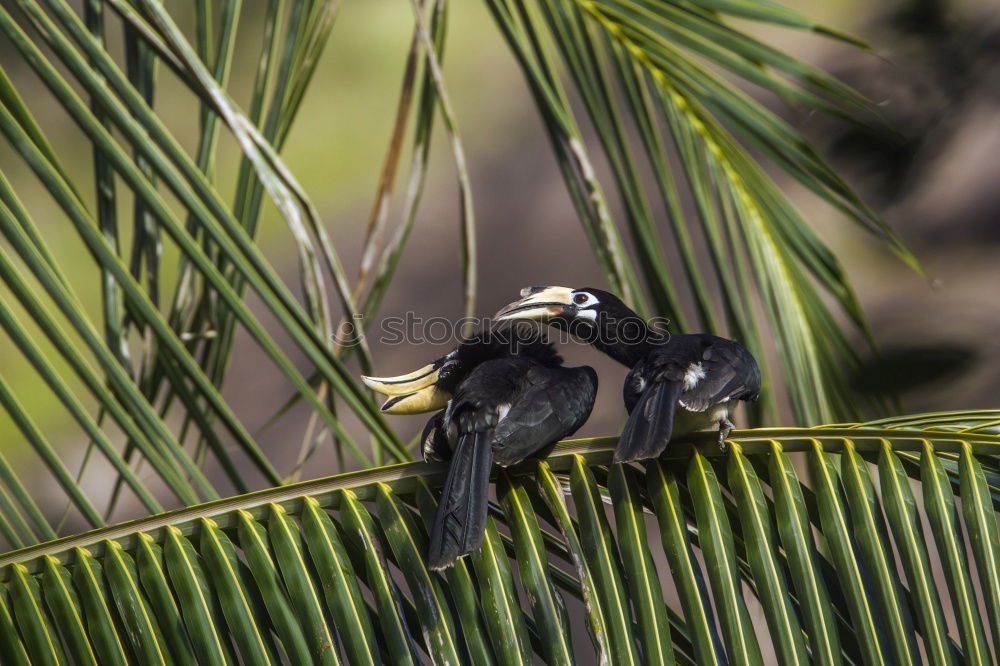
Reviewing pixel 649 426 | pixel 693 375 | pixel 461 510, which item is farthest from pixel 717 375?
pixel 461 510

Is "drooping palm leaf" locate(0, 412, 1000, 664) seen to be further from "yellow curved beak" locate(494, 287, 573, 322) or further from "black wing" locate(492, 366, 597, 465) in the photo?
"yellow curved beak" locate(494, 287, 573, 322)

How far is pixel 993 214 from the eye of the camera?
16.2 feet

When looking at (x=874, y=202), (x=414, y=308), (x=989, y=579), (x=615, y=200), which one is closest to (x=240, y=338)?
(x=414, y=308)

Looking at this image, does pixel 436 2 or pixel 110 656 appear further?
pixel 436 2

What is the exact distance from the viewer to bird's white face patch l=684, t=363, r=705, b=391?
4.00 ft

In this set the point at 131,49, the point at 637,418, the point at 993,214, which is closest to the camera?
the point at 637,418

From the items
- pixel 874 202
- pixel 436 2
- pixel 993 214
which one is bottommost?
pixel 993 214

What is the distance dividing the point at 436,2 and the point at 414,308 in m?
3.76

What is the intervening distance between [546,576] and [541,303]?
2.13ft

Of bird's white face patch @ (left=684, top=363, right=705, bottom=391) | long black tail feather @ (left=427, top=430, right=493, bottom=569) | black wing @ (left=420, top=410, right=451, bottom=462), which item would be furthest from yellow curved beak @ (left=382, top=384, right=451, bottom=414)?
bird's white face patch @ (left=684, top=363, right=705, bottom=391)

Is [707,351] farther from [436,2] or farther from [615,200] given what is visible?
[615,200]

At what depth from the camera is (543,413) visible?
119cm

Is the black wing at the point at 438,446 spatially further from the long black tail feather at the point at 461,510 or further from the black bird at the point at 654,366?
the black bird at the point at 654,366

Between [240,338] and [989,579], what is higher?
[989,579]
